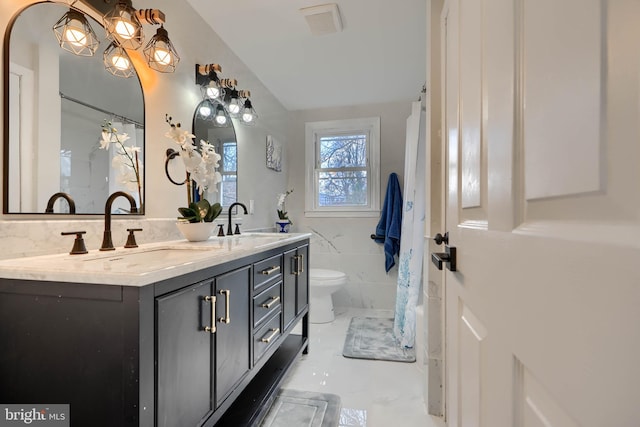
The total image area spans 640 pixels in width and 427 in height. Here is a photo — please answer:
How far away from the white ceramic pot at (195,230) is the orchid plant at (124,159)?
24 cm

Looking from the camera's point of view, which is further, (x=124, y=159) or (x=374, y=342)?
(x=374, y=342)

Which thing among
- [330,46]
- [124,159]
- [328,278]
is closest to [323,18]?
[330,46]

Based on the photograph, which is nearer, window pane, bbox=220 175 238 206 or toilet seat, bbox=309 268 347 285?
window pane, bbox=220 175 238 206

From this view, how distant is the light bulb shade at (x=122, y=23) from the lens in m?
1.20

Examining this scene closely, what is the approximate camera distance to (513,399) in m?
0.46

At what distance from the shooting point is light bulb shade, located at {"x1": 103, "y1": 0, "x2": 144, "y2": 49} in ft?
3.92

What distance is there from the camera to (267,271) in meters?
1.42

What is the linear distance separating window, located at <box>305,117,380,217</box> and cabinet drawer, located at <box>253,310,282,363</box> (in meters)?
1.89

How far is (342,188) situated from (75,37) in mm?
2570

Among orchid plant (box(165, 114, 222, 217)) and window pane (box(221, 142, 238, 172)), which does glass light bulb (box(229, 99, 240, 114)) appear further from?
orchid plant (box(165, 114, 222, 217))

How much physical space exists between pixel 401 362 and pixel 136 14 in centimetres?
247

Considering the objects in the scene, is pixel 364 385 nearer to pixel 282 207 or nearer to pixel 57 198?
pixel 57 198

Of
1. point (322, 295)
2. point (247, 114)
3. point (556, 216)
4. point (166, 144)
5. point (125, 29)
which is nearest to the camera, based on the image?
point (556, 216)

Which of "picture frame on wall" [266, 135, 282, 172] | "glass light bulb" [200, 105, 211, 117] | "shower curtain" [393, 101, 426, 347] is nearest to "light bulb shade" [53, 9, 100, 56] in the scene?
"glass light bulb" [200, 105, 211, 117]
